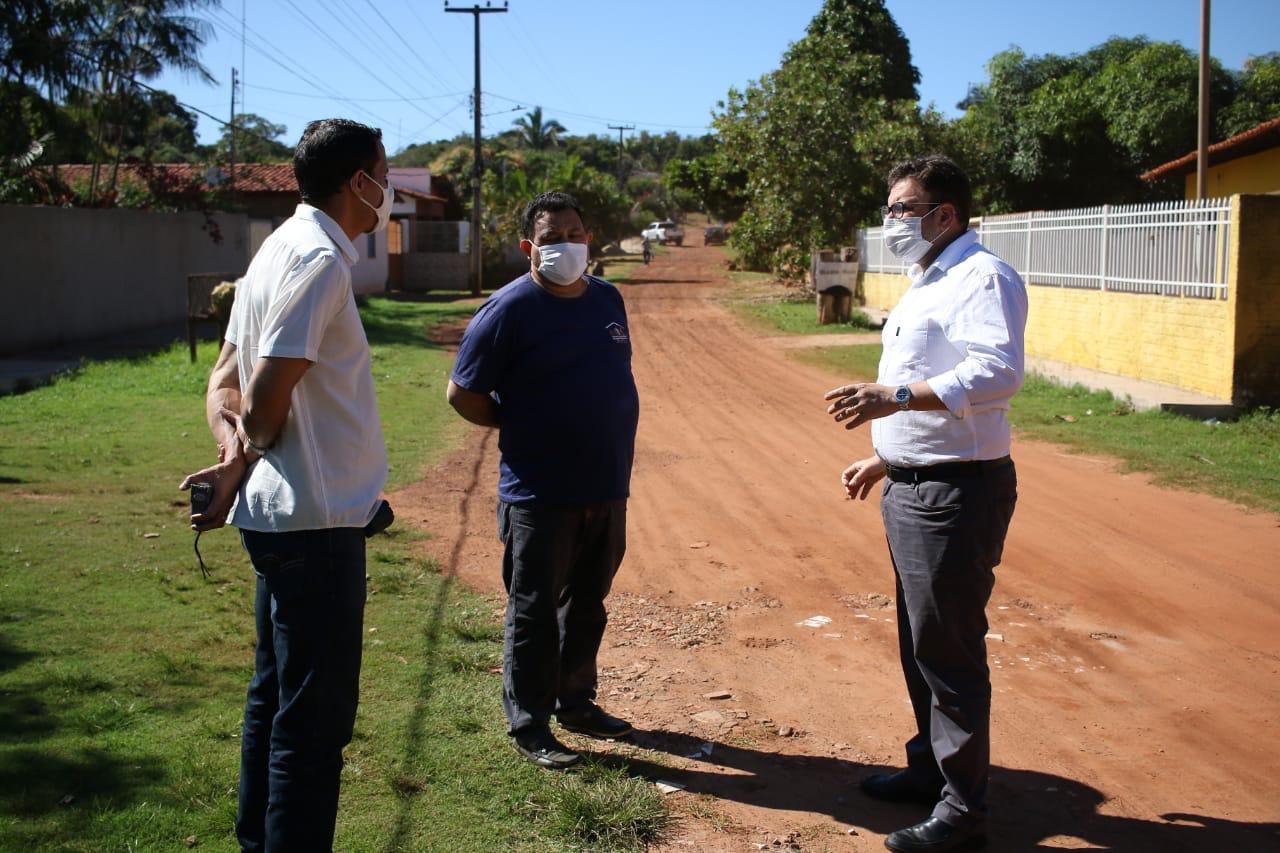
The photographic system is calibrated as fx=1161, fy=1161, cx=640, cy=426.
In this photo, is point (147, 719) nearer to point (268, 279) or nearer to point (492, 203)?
point (268, 279)

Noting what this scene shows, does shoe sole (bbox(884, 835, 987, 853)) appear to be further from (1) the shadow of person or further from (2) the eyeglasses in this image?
(2) the eyeglasses

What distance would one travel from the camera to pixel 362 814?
147 inches

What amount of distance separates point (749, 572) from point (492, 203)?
34639 mm

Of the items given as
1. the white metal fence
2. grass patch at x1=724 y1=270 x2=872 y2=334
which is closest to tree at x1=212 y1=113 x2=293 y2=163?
grass patch at x1=724 y1=270 x2=872 y2=334

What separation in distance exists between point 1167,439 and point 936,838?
8.49 metres

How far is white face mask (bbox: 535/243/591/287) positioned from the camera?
164 inches

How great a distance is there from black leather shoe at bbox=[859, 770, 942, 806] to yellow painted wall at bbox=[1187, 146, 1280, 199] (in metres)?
19.7

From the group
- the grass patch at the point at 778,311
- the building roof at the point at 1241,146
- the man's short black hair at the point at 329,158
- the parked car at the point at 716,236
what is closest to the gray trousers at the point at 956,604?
the man's short black hair at the point at 329,158

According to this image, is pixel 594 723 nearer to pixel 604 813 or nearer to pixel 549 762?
pixel 549 762

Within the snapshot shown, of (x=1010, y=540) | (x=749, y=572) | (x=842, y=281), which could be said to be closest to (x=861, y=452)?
(x=1010, y=540)

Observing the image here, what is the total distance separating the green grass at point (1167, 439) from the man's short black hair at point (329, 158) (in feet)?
24.7

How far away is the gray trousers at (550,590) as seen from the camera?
4.16 meters

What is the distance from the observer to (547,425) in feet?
13.6

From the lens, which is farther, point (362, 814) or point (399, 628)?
point (399, 628)
